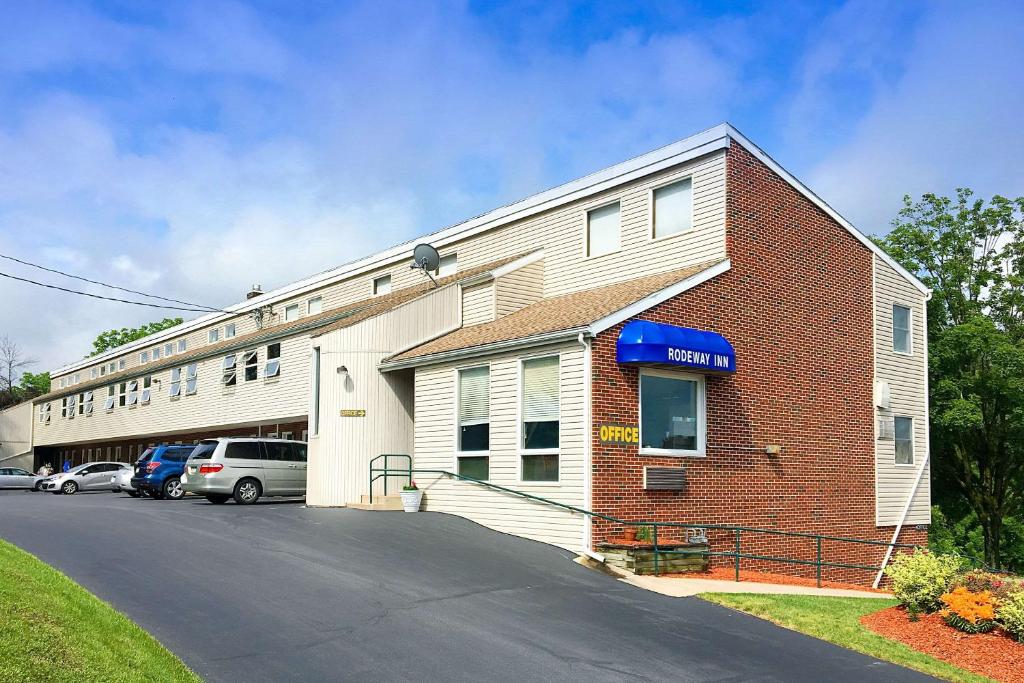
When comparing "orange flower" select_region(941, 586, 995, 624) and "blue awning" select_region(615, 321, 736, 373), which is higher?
"blue awning" select_region(615, 321, 736, 373)

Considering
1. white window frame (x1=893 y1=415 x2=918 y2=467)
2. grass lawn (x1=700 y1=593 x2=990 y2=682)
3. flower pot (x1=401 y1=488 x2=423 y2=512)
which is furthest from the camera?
white window frame (x1=893 y1=415 x2=918 y2=467)

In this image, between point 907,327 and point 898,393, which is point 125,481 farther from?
point 907,327

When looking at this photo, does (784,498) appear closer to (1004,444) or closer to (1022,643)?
(1022,643)

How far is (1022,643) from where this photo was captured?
10898 mm

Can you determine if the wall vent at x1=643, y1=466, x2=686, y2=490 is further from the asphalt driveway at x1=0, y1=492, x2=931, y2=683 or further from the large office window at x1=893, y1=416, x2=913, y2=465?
the large office window at x1=893, y1=416, x2=913, y2=465

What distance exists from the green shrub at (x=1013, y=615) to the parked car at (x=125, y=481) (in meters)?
27.2

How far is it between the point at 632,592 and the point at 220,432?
25921 millimetres

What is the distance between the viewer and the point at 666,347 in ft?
54.1

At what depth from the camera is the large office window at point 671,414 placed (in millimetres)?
17094

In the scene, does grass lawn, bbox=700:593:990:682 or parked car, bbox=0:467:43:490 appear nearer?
grass lawn, bbox=700:593:990:682

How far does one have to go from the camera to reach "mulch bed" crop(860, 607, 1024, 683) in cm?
1033

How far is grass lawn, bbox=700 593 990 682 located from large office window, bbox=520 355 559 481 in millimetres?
4487

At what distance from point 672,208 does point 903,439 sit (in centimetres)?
865

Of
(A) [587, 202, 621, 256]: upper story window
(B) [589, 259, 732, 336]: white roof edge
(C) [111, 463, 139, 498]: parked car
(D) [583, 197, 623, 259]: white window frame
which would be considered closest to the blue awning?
(B) [589, 259, 732, 336]: white roof edge
